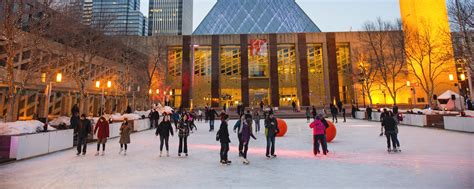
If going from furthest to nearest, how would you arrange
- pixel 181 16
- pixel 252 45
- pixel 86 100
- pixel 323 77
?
1. pixel 181 16
2. pixel 323 77
3. pixel 252 45
4. pixel 86 100

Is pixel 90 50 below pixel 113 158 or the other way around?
the other way around

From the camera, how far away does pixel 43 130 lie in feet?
33.1

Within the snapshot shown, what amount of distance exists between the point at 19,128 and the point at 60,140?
1635 millimetres

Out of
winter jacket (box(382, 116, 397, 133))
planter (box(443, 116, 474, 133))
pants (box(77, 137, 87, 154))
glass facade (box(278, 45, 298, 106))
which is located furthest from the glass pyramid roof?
pants (box(77, 137, 87, 154))

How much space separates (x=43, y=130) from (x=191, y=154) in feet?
22.7

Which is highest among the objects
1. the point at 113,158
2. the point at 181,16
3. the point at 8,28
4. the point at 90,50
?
the point at 181,16

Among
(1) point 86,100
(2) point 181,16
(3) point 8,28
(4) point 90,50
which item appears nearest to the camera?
(3) point 8,28

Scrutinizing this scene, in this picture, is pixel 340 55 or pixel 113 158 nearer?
pixel 113 158

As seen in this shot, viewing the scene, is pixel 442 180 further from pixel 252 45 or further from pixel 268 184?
pixel 252 45

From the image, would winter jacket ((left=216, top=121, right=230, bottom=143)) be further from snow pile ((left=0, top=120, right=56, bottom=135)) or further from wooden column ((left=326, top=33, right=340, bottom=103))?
wooden column ((left=326, top=33, right=340, bottom=103))

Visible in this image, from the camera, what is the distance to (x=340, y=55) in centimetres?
4562

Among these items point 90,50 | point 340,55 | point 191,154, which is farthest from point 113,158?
point 340,55

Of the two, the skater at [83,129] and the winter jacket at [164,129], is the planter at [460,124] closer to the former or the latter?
the winter jacket at [164,129]

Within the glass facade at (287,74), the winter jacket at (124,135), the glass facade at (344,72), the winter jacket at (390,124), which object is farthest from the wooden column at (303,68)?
the winter jacket at (124,135)
